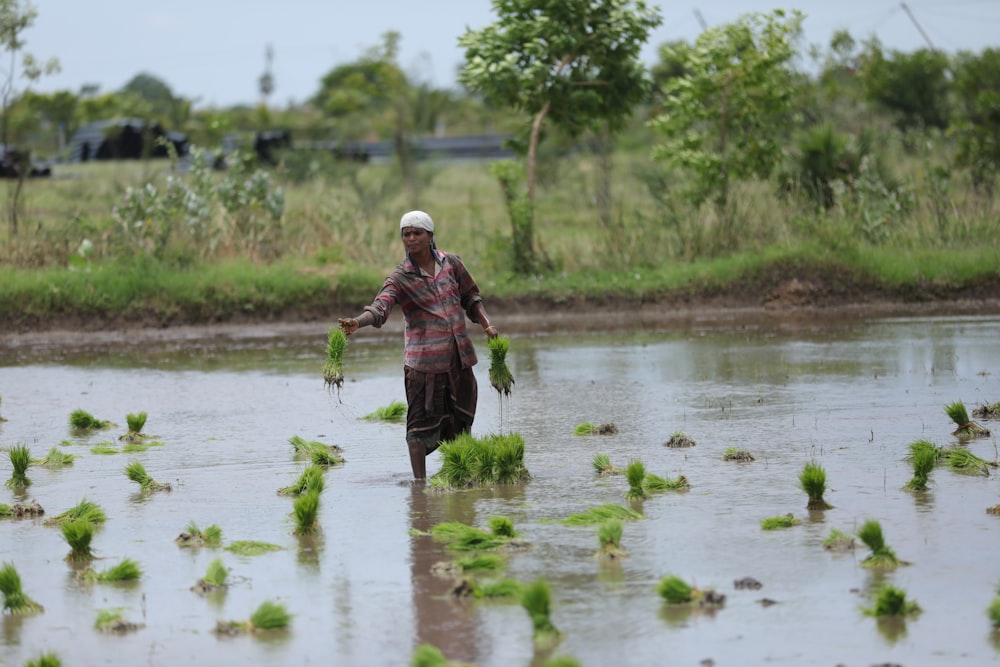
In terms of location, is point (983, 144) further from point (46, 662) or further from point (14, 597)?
point (46, 662)

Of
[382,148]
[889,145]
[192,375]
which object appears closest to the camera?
[192,375]

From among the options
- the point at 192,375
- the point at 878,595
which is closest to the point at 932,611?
the point at 878,595

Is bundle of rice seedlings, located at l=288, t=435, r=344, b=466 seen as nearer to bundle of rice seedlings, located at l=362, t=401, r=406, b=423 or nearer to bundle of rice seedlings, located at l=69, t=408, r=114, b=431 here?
bundle of rice seedlings, located at l=362, t=401, r=406, b=423


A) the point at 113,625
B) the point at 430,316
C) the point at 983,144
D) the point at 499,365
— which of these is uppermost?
the point at 983,144

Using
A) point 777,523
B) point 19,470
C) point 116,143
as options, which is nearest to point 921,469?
point 777,523

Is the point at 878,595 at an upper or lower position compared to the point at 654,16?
lower

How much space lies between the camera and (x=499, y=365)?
9.15m

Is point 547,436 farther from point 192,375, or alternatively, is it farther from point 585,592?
point 192,375

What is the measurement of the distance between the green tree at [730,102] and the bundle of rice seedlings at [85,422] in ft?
36.5

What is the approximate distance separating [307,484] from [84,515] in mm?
1333

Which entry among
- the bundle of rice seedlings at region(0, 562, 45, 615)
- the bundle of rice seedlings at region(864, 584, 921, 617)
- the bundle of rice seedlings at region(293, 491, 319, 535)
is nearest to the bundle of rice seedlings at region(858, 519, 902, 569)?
the bundle of rice seedlings at region(864, 584, 921, 617)

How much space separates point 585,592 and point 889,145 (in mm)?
26269

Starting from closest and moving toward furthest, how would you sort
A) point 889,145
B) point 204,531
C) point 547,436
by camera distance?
point 204,531 < point 547,436 < point 889,145

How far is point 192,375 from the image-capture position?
14.8 metres
